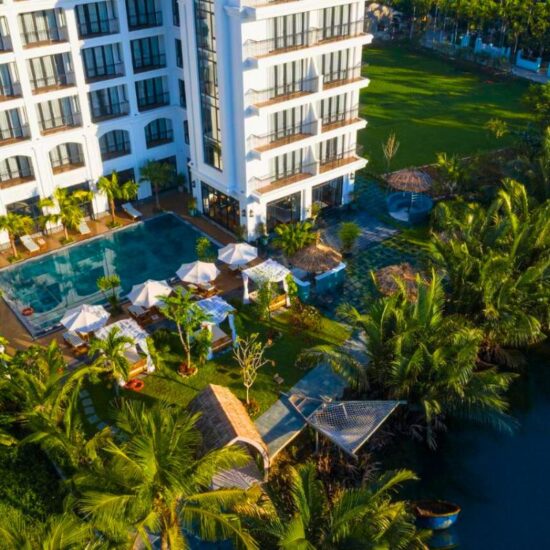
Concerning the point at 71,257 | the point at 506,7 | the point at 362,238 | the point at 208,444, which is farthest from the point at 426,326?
the point at 506,7

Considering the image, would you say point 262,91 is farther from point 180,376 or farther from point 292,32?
point 180,376

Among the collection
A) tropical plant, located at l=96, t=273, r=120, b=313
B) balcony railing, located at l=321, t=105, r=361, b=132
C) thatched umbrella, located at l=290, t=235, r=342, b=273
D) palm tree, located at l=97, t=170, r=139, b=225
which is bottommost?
tropical plant, located at l=96, t=273, r=120, b=313

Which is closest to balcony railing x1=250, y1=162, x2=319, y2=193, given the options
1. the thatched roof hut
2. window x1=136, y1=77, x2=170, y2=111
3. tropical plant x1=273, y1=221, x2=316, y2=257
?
tropical plant x1=273, y1=221, x2=316, y2=257

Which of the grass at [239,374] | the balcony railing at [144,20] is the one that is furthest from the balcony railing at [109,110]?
the grass at [239,374]

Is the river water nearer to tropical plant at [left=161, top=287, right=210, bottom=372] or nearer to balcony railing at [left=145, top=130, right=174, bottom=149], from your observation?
tropical plant at [left=161, top=287, right=210, bottom=372]

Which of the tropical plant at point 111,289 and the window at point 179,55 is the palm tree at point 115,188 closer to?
the tropical plant at point 111,289
